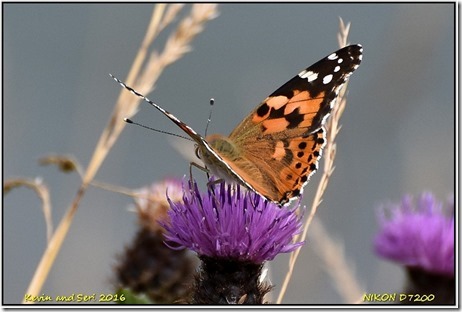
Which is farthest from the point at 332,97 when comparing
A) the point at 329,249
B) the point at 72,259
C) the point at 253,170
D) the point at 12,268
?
the point at 12,268

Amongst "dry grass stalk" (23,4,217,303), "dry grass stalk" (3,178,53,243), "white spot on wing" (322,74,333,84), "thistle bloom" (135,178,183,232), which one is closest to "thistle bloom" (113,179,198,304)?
"thistle bloom" (135,178,183,232)

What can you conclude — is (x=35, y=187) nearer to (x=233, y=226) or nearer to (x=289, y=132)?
(x=233, y=226)

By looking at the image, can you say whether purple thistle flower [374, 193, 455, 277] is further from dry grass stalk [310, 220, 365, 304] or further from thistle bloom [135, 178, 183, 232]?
thistle bloom [135, 178, 183, 232]

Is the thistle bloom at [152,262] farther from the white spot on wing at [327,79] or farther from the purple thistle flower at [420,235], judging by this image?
the white spot on wing at [327,79]

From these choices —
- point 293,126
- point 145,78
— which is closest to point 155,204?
point 145,78

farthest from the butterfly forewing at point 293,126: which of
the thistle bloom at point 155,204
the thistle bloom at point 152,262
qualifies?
the thistle bloom at point 152,262

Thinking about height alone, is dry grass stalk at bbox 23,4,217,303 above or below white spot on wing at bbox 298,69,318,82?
below
